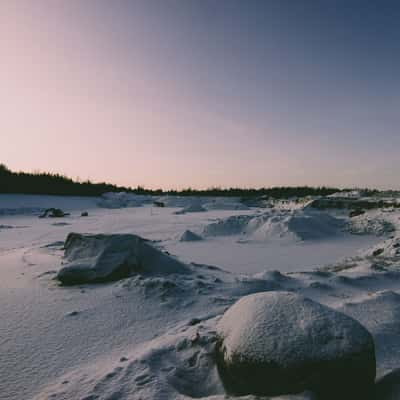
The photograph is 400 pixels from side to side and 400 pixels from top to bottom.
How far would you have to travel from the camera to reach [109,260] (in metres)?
2.85

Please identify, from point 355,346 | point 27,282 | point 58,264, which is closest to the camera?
point 355,346

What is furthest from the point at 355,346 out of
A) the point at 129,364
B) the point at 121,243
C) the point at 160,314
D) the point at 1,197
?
the point at 1,197

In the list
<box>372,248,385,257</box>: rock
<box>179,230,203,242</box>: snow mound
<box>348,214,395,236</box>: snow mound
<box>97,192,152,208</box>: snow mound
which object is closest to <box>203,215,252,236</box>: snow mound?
<box>179,230,203,242</box>: snow mound

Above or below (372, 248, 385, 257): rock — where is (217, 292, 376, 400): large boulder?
above

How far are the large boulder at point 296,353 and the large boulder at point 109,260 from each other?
164 cm

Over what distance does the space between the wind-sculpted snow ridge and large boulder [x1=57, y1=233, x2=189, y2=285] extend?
3374 mm

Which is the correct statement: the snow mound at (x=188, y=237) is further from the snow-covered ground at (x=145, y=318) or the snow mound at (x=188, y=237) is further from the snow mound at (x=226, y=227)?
the snow-covered ground at (x=145, y=318)

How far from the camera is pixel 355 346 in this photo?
1.17 metres

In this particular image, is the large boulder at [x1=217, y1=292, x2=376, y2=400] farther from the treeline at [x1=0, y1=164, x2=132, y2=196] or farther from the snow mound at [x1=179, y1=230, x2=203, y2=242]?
the treeline at [x1=0, y1=164, x2=132, y2=196]

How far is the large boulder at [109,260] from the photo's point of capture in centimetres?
269

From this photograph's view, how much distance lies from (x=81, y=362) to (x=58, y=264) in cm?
216

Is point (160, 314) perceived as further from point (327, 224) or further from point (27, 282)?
point (327, 224)

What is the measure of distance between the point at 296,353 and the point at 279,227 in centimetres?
511

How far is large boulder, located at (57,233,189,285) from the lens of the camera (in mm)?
2691
